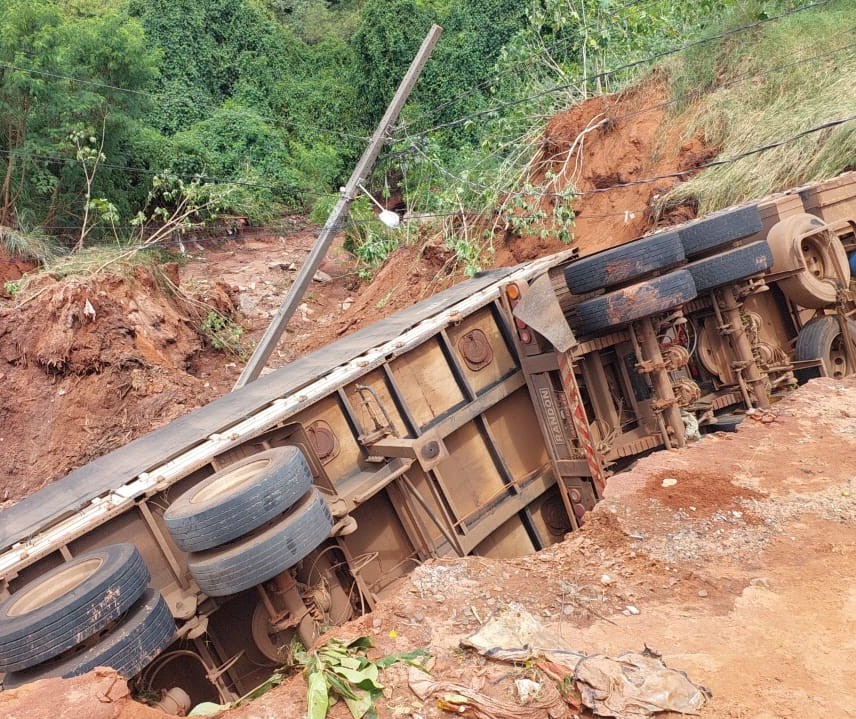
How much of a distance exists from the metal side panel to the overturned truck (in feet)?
0.09

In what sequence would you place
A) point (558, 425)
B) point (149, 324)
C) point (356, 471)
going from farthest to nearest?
1. point (149, 324)
2. point (558, 425)
3. point (356, 471)

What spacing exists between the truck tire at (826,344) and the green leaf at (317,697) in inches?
226

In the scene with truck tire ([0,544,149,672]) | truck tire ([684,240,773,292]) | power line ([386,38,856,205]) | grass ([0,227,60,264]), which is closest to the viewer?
truck tire ([0,544,149,672])

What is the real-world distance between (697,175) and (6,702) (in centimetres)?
1259

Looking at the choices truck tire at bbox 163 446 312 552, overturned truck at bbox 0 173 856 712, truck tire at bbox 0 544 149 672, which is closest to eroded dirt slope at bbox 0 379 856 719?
truck tire at bbox 0 544 149 672

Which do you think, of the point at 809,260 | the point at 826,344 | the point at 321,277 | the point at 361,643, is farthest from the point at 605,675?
the point at 321,277

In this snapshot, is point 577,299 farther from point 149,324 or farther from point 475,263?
point 149,324

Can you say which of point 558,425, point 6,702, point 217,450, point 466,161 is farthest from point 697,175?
point 6,702

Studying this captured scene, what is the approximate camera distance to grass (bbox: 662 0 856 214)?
10.8 metres

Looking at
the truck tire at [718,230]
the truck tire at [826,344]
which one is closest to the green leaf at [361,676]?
the truck tire at [718,230]

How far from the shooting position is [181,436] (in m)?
4.95

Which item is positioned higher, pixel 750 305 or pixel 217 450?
pixel 217 450

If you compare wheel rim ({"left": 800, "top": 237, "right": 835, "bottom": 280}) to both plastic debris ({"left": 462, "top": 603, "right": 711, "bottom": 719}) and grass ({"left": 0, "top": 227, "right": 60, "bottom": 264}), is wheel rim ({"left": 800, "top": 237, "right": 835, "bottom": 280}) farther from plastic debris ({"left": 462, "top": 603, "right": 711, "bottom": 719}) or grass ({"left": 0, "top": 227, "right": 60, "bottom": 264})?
grass ({"left": 0, "top": 227, "right": 60, "bottom": 264})

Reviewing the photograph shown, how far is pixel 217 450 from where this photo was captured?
4391mm
